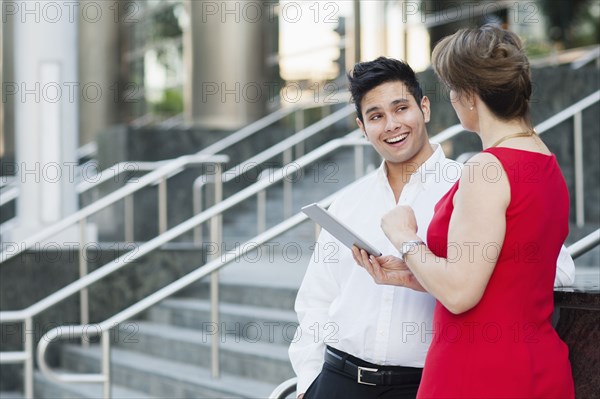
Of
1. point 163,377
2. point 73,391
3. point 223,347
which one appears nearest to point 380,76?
point 223,347

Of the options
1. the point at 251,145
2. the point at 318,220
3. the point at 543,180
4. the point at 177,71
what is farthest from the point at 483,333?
the point at 177,71

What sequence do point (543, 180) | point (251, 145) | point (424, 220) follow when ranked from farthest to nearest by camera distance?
point (251, 145)
point (424, 220)
point (543, 180)

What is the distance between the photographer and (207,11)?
490 inches

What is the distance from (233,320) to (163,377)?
0.70 metres

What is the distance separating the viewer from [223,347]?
6273 mm

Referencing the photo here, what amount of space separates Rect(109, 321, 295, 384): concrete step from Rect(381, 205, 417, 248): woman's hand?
3.29 metres

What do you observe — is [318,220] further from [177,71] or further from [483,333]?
[177,71]

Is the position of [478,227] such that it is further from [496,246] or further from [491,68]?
[491,68]

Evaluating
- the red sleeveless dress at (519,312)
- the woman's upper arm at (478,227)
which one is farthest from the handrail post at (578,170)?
the woman's upper arm at (478,227)

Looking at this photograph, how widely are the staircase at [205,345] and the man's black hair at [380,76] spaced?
9.54 feet

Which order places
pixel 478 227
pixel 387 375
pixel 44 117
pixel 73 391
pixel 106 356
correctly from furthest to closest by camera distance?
pixel 44 117, pixel 73 391, pixel 106 356, pixel 387 375, pixel 478 227

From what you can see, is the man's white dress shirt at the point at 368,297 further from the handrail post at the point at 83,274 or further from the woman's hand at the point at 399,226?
the handrail post at the point at 83,274

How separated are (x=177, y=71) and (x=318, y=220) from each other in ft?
61.4

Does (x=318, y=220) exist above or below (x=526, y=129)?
below
